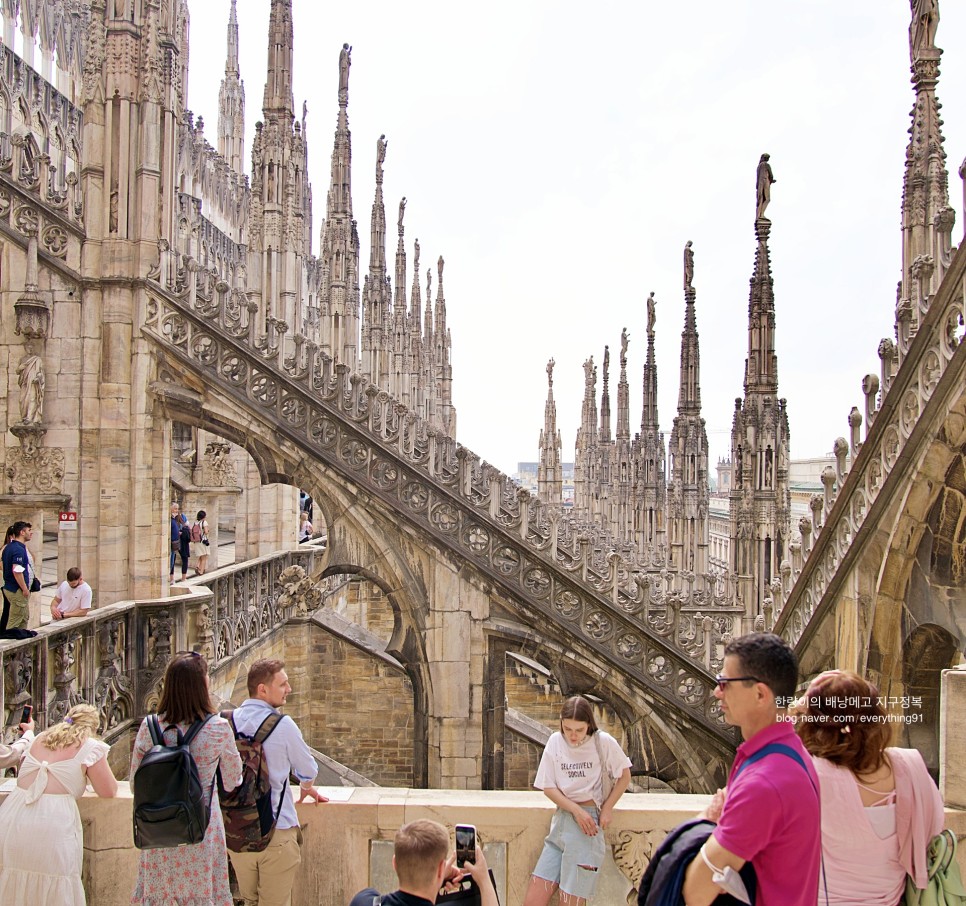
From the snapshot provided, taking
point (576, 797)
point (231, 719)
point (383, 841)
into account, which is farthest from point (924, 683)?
point (231, 719)

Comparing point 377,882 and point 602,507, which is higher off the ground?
point 602,507

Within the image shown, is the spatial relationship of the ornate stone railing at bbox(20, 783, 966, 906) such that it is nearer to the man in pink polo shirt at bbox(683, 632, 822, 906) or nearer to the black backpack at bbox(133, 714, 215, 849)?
the black backpack at bbox(133, 714, 215, 849)

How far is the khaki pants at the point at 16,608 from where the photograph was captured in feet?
23.1

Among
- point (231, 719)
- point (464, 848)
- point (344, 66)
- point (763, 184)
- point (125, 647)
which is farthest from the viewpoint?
point (344, 66)

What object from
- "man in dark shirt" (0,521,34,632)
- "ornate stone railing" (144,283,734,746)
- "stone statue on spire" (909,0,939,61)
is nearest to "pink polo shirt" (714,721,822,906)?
"man in dark shirt" (0,521,34,632)

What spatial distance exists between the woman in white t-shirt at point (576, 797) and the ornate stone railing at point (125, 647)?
5033mm

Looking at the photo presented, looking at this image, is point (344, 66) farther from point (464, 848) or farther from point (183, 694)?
point (464, 848)

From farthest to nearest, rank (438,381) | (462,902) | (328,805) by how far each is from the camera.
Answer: (438,381) → (328,805) → (462,902)

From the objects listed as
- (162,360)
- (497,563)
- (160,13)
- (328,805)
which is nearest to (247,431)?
(162,360)

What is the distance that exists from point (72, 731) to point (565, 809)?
2114 millimetres

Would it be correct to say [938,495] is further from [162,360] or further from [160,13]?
[160,13]

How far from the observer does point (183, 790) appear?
303cm

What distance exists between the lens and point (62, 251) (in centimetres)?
977

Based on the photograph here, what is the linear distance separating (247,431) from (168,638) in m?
2.57
